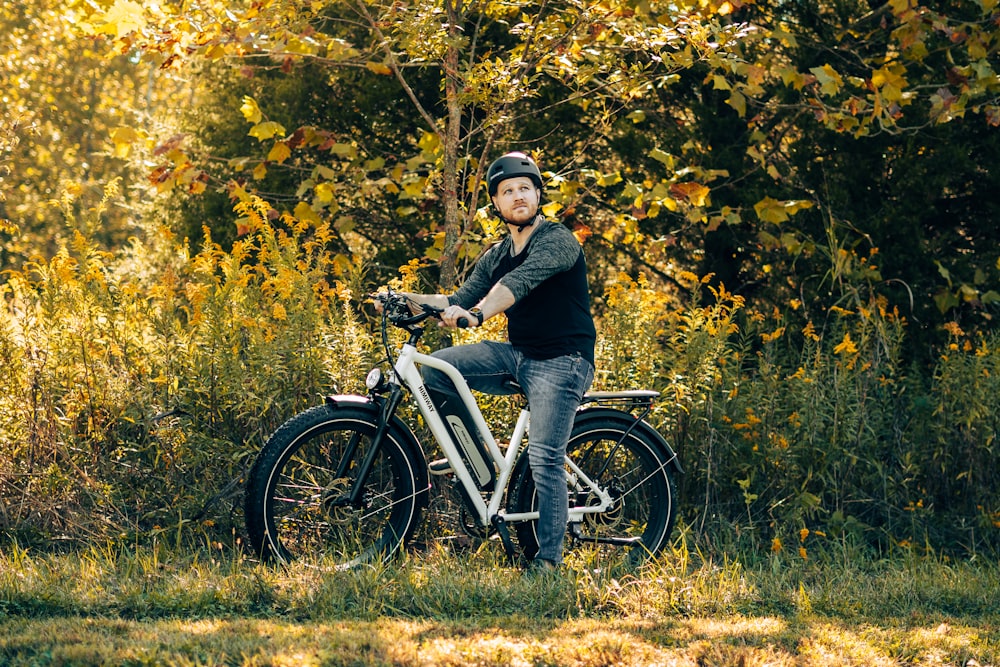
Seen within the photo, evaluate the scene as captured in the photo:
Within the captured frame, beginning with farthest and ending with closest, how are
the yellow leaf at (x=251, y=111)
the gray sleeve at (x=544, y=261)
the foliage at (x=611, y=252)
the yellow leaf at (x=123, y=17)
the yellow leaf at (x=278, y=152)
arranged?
the yellow leaf at (x=278, y=152) → the yellow leaf at (x=251, y=111) → the foliage at (x=611, y=252) → the yellow leaf at (x=123, y=17) → the gray sleeve at (x=544, y=261)

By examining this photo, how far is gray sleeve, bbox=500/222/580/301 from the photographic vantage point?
182 inches

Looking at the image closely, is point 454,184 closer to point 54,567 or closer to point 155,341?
point 155,341

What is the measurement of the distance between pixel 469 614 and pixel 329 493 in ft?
3.43

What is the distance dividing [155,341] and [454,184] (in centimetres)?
195

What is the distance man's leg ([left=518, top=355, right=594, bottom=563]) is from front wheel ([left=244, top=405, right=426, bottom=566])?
58cm

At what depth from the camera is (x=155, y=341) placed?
6.05 m

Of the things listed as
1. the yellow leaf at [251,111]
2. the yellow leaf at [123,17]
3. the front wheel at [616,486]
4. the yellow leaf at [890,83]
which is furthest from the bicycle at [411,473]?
the yellow leaf at [890,83]

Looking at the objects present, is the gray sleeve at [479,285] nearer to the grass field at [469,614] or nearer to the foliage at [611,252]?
the foliage at [611,252]

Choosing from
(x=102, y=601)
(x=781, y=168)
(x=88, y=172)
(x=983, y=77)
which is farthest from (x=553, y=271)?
(x=88, y=172)

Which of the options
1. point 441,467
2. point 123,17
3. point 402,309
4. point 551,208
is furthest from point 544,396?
point 123,17

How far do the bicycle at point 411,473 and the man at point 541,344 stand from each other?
16 centimetres

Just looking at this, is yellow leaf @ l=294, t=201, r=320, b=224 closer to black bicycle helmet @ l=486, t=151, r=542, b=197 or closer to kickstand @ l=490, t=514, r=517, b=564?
black bicycle helmet @ l=486, t=151, r=542, b=197

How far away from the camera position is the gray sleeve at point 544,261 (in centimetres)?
461

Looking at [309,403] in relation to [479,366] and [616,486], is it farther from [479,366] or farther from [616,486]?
[616,486]
